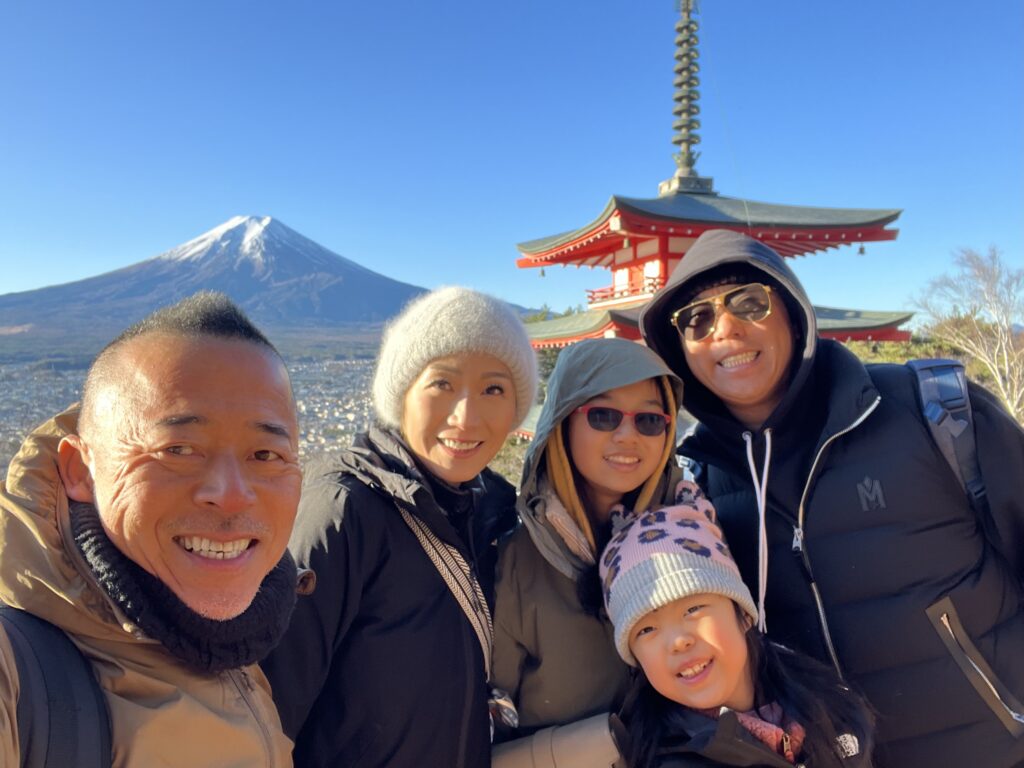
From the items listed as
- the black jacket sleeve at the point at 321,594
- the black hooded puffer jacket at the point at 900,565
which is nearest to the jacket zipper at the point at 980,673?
the black hooded puffer jacket at the point at 900,565

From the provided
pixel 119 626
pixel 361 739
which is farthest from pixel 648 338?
pixel 119 626

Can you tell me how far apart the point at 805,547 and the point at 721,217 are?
10269 millimetres

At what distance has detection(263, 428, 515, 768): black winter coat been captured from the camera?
4.39 feet

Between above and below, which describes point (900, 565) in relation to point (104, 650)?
below

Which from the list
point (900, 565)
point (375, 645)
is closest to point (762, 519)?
point (900, 565)

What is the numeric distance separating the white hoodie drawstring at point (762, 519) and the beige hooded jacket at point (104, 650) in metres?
1.42

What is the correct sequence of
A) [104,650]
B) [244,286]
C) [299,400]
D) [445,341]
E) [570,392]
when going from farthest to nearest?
[244,286], [299,400], [570,392], [445,341], [104,650]

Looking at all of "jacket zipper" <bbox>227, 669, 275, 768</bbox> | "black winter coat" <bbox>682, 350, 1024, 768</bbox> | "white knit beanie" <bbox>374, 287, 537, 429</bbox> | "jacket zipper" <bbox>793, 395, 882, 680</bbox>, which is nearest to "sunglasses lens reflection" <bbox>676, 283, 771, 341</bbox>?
"black winter coat" <bbox>682, 350, 1024, 768</bbox>

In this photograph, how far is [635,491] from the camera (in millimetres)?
2002

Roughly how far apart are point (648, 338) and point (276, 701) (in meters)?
1.74

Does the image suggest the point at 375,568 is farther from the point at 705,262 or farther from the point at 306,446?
the point at 306,446

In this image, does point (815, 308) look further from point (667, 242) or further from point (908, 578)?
point (908, 578)

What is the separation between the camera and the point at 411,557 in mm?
1507

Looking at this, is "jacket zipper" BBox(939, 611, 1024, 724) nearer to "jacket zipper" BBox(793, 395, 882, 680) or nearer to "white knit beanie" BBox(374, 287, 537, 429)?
"jacket zipper" BBox(793, 395, 882, 680)
